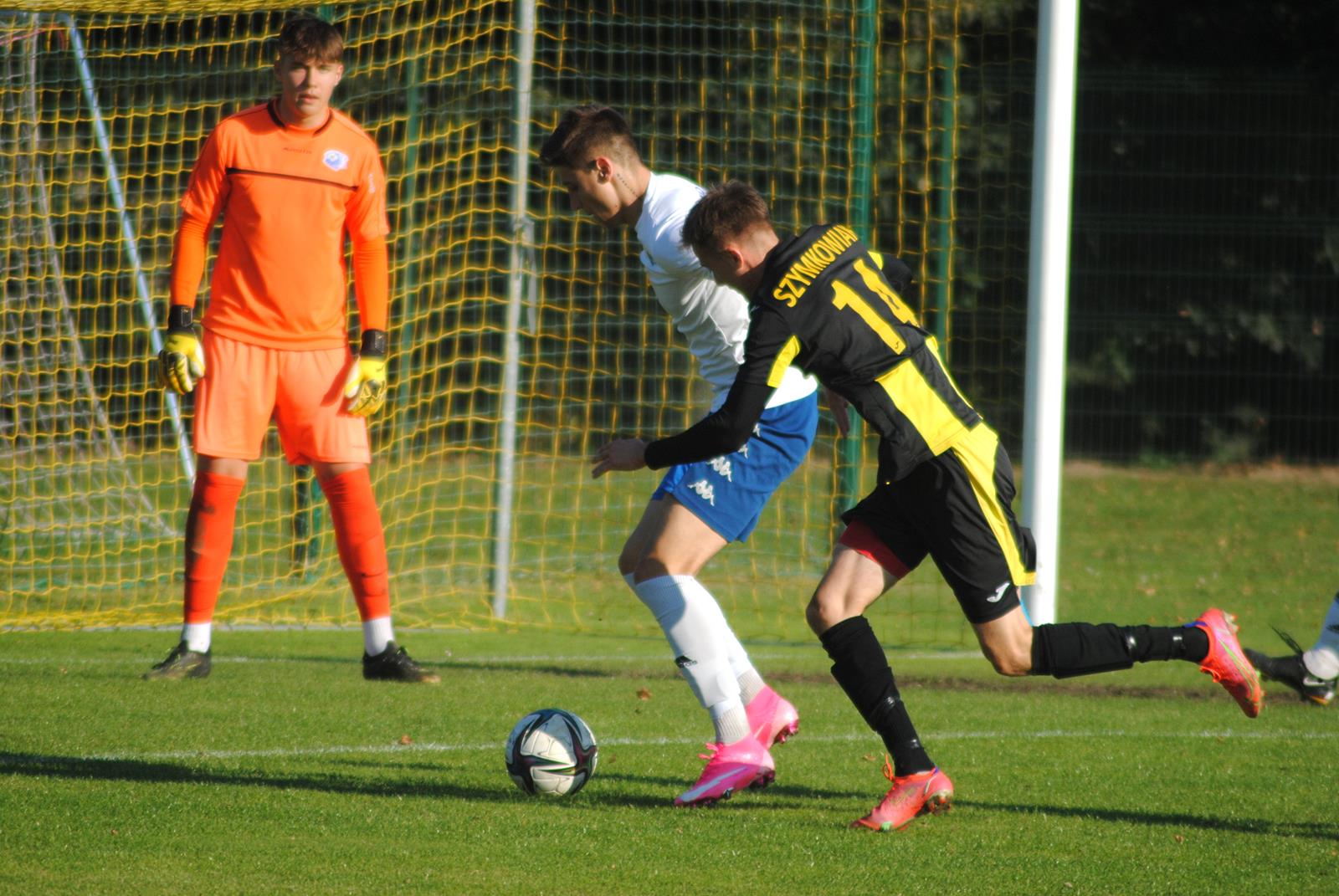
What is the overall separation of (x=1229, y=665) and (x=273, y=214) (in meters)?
4.02

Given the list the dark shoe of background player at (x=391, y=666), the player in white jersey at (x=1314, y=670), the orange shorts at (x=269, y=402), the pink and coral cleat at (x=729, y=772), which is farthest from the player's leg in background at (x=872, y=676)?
the orange shorts at (x=269, y=402)

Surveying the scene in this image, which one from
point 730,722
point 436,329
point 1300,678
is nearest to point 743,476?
point 730,722

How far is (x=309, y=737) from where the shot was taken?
533 cm

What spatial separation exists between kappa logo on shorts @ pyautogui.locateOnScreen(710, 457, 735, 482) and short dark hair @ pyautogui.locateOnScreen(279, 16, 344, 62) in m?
2.53

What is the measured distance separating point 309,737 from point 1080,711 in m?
3.05

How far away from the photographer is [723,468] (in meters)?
4.66

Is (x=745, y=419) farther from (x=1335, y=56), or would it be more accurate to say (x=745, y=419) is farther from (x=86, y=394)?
(x=1335, y=56)

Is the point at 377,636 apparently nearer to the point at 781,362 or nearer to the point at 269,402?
the point at 269,402

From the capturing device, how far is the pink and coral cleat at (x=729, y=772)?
4.45 meters

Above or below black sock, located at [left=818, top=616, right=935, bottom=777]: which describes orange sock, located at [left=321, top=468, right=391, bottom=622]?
above

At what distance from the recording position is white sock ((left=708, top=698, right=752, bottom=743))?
4.52m

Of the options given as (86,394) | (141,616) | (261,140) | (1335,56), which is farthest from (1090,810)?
(1335,56)

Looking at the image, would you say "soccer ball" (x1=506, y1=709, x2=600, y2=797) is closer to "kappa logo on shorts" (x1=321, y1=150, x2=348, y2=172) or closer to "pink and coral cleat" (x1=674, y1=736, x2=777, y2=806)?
"pink and coral cleat" (x1=674, y1=736, x2=777, y2=806)

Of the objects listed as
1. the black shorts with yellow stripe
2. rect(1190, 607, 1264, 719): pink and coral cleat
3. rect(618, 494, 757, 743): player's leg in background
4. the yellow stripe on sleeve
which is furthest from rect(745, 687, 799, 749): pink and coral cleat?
rect(1190, 607, 1264, 719): pink and coral cleat
